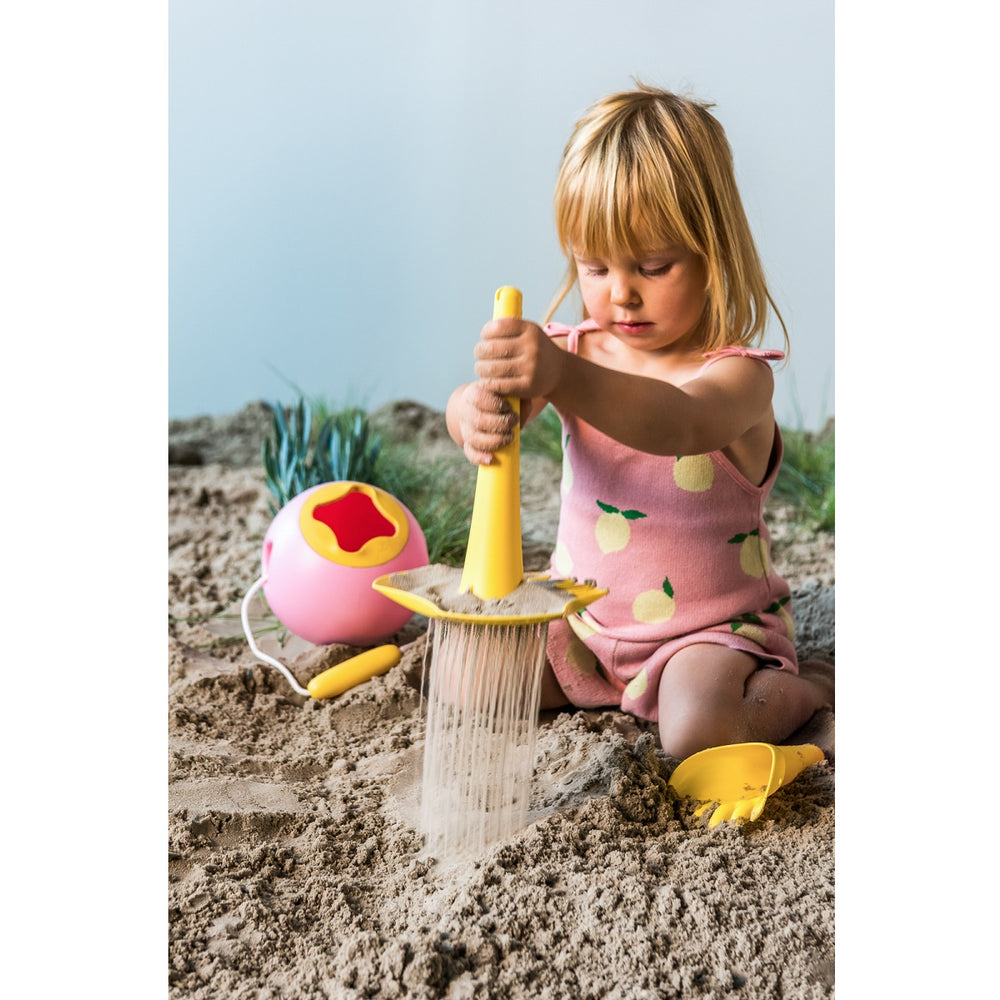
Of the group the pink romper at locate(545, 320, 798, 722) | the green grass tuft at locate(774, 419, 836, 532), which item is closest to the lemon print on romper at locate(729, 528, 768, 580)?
the pink romper at locate(545, 320, 798, 722)

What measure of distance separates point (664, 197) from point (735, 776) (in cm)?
55

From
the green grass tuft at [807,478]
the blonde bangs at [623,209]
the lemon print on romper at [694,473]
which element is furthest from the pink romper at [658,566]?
the green grass tuft at [807,478]

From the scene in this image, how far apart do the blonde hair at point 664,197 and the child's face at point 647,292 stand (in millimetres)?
12

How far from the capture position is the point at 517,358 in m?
0.79

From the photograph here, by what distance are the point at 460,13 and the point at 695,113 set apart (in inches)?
45.9

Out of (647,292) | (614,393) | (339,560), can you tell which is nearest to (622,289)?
(647,292)

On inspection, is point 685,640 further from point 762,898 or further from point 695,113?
point 695,113

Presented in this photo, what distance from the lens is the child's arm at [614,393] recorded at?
79 cm

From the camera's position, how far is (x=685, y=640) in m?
1.14

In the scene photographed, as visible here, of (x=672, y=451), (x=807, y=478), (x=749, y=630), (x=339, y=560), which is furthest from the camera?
(x=807, y=478)

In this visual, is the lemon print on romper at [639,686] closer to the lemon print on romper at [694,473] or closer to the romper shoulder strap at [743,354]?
the lemon print on romper at [694,473]

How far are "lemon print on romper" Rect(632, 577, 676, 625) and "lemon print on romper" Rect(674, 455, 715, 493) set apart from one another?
0.11m

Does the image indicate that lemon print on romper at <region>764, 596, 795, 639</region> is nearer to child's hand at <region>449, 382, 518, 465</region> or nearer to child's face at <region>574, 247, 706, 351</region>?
child's face at <region>574, 247, 706, 351</region>

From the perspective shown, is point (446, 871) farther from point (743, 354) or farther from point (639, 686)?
point (743, 354)
